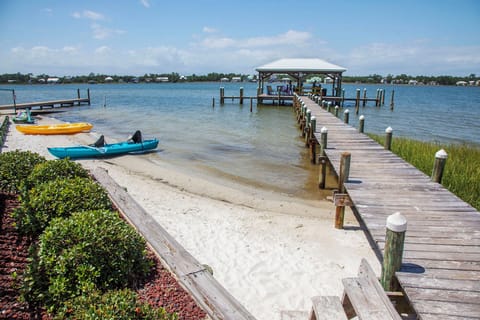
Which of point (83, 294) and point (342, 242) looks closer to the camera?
point (83, 294)

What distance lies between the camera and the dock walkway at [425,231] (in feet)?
11.7

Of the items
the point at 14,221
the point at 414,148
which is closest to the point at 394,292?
the point at 14,221

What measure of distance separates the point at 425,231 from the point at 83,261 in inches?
188

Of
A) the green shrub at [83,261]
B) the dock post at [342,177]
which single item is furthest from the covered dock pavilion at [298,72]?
the green shrub at [83,261]

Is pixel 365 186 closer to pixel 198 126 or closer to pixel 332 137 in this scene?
pixel 332 137

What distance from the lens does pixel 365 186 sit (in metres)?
7.15

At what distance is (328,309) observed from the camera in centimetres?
318

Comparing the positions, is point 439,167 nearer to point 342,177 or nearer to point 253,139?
point 342,177

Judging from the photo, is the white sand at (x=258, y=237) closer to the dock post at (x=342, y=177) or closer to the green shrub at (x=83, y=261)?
the dock post at (x=342, y=177)

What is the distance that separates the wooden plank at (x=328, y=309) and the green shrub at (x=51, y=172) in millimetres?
4392

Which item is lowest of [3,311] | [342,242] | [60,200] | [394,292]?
[342,242]

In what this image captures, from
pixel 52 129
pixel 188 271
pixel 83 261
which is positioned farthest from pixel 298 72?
pixel 83 261

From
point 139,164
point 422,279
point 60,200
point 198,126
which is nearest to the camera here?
point 422,279

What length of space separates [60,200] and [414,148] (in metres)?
12.8
